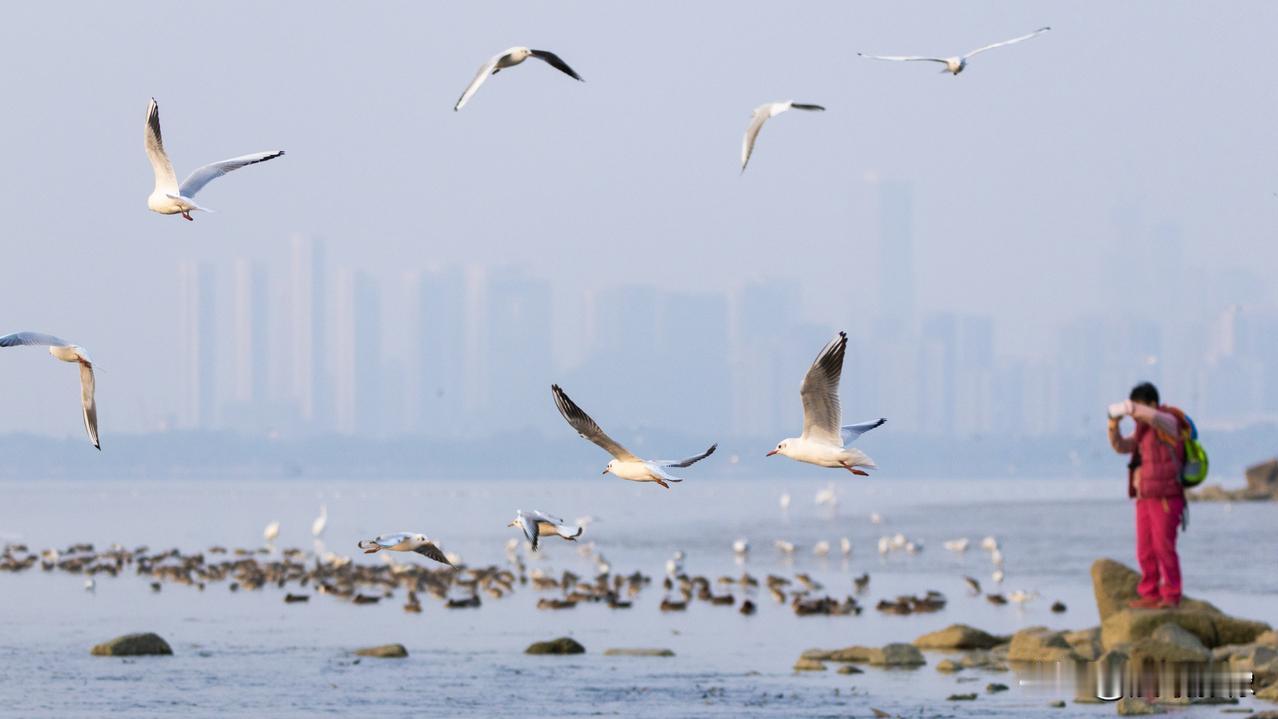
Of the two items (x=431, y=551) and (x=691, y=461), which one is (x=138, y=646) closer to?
(x=431, y=551)

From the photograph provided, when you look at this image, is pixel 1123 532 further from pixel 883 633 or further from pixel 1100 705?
pixel 1100 705

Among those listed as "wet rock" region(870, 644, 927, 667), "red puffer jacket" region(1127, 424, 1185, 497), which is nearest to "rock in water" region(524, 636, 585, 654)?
"wet rock" region(870, 644, 927, 667)

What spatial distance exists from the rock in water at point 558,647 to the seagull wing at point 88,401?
565 inches

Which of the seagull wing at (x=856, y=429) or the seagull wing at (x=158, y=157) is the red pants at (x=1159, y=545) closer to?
the seagull wing at (x=856, y=429)

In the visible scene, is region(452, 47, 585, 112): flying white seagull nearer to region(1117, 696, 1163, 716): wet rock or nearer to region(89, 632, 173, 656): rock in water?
region(1117, 696, 1163, 716): wet rock

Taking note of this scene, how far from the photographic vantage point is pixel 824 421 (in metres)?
13.8

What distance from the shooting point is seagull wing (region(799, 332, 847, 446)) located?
1338 cm

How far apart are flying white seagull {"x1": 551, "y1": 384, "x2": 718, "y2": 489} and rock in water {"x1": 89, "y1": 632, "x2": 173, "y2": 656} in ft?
55.0

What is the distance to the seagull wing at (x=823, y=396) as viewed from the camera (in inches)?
527

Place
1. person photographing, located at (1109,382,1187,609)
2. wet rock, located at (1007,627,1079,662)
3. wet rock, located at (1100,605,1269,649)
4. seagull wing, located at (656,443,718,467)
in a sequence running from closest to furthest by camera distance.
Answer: seagull wing, located at (656,443,718,467) < person photographing, located at (1109,382,1187,609) < wet rock, located at (1100,605,1269,649) < wet rock, located at (1007,627,1079,662)

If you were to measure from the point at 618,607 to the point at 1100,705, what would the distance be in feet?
56.9

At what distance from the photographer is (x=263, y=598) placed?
41000mm

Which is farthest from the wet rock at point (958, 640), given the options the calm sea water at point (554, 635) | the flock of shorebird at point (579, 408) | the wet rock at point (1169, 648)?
the flock of shorebird at point (579, 408)

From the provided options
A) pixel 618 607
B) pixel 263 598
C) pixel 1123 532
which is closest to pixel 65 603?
pixel 263 598
